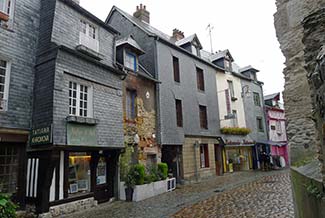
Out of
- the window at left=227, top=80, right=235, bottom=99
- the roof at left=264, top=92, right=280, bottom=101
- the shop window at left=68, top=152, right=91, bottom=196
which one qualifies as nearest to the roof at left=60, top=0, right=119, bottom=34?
the shop window at left=68, top=152, right=91, bottom=196

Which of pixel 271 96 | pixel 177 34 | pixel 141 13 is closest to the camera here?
pixel 141 13

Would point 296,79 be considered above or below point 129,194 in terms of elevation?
above

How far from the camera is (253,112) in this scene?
21719 millimetres

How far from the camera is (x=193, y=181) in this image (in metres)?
14.1

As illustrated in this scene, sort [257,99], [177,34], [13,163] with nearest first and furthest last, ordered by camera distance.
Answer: [13,163] → [177,34] → [257,99]

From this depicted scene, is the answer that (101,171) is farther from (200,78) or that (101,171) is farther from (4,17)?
(200,78)

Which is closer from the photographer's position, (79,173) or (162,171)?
(79,173)

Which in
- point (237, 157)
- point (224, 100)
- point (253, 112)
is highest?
point (224, 100)

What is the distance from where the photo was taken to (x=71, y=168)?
8.66 meters

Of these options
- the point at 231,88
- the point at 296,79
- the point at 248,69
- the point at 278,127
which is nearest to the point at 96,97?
the point at 296,79

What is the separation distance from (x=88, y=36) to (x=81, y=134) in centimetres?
397

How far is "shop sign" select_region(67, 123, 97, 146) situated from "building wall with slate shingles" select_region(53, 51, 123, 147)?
0.65 ft

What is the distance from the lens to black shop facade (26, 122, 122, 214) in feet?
24.5

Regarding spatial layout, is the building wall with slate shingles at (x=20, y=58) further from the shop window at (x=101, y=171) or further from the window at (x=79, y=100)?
the shop window at (x=101, y=171)
